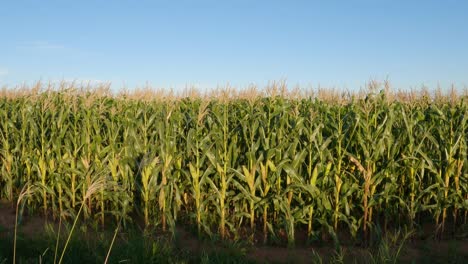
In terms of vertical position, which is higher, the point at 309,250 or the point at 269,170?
the point at 269,170

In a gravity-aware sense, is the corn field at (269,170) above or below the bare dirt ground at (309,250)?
above

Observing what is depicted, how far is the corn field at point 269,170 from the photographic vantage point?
6.96m

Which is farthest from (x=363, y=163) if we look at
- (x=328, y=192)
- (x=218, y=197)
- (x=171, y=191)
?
(x=171, y=191)

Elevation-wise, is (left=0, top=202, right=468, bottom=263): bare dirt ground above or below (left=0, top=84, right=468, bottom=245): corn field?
below

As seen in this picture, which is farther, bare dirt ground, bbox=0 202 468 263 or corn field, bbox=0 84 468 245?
corn field, bbox=0 84 468 245

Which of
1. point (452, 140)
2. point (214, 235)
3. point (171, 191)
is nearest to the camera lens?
point (214, 235)

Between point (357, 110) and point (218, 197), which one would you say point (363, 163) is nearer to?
point (357, 110)

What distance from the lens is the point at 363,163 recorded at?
745 centimetres

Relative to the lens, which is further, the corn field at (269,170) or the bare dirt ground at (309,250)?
the corn field at (269,170)

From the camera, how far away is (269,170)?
283 inches

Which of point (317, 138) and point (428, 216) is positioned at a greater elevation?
point (317, 138)

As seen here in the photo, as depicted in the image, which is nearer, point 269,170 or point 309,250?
point 309,250

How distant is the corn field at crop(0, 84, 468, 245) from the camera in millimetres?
6961

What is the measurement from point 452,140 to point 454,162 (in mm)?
399
